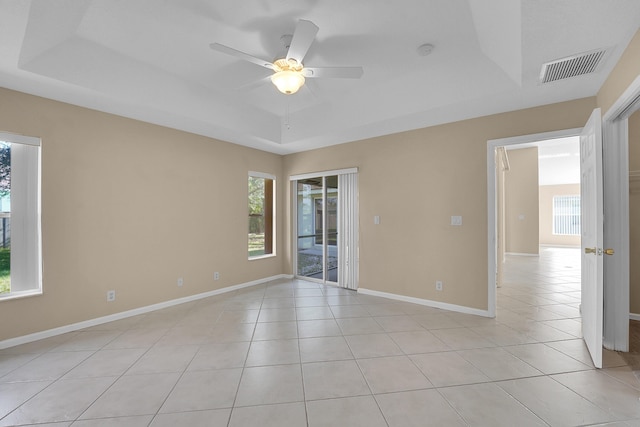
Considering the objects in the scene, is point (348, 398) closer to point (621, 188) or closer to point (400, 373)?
point (400, 373)

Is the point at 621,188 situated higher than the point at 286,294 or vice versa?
the point at 621,188

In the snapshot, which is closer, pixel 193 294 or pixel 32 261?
pixel 32 261

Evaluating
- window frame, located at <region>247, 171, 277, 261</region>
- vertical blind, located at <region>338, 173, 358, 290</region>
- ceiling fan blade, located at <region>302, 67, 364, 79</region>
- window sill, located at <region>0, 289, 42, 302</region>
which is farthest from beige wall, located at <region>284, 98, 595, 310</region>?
window sill, located at <region>0, 289, 42, 302</region>

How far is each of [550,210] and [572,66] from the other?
11527mm

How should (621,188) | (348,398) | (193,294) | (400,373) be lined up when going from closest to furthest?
1. (348,398)
2. (400,373)
3. (621,188)
4. (193,294)

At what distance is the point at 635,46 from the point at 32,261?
5572 millimetres

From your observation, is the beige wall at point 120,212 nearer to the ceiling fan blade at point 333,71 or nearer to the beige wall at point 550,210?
the ceiling fan blade at point 333,71

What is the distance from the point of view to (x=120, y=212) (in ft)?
11.1

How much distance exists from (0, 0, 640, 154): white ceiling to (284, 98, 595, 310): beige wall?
0.23 m

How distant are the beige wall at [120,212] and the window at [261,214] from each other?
14.4 inches

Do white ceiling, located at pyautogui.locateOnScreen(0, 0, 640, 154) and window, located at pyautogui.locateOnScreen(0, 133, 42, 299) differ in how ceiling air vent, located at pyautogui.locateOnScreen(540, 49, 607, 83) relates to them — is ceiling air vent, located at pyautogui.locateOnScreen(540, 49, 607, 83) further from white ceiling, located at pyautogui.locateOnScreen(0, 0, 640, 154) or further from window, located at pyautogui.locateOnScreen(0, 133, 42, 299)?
window, located at pyautogui.locateOnScreen(0, 133, 42, 299)

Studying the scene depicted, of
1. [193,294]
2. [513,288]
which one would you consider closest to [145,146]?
[193,294]

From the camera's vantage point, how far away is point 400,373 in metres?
2.17

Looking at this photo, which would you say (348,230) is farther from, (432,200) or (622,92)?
(622,92)
